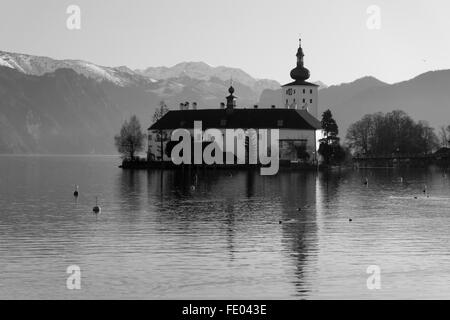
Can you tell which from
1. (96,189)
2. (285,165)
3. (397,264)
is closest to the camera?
(397,264)

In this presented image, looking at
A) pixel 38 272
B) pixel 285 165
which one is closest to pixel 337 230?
pixel 38 272

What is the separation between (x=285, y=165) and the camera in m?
192

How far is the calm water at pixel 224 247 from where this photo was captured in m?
40.2

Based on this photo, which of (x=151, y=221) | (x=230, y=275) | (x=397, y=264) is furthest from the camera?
(x=151, y=221)

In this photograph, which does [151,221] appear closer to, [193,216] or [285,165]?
[193,216]

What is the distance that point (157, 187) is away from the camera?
390ft

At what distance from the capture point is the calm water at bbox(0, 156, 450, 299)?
4022 cm

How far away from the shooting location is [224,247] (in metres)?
53.0

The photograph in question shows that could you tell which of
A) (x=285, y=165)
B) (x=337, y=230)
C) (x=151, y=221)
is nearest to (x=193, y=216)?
(x=151, y=221)
